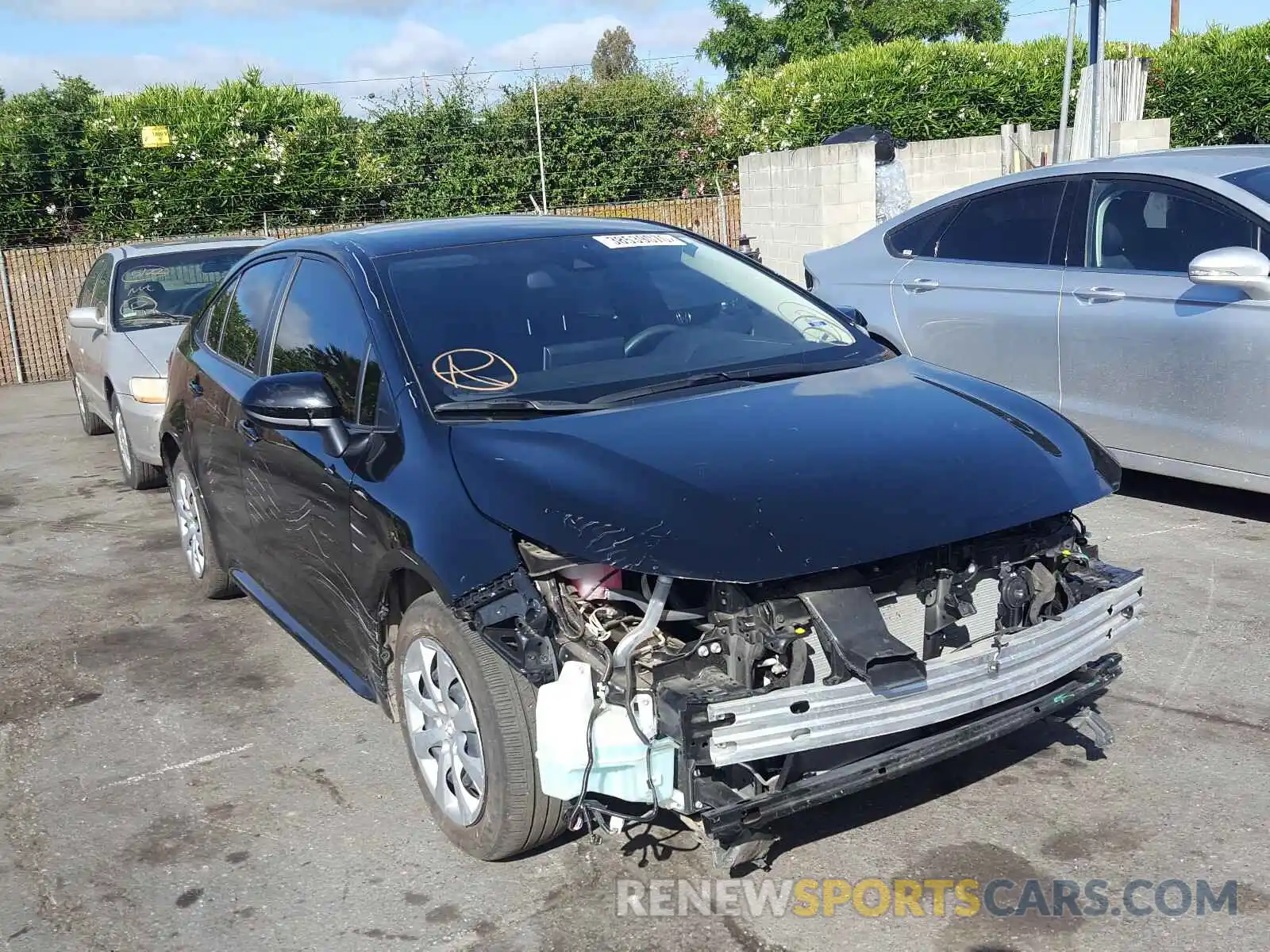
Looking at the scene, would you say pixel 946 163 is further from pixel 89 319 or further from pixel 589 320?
pixel 589 320

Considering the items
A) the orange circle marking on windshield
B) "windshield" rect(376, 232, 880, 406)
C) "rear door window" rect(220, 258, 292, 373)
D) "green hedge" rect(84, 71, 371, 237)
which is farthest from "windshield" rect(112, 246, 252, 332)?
"green hedge" rect(84, 71, 371, 237)

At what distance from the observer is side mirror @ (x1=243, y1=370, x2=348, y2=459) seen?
3902mm

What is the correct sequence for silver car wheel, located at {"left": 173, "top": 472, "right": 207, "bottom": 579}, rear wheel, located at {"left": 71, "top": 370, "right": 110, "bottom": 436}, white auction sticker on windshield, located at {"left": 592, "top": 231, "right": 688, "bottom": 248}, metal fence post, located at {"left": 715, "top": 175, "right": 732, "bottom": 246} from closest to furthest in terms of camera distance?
white auction sticker on windshield, located at {"left": 592, "top": 231, "right": 688, "bottom": 248}
silver car wheel, located at {"left": 173, "top": 472, "right": 207, "bottom": 579}
rear wheel, located at {"left": 71, "top": 370, "right": 110, "bottom": 436}
metal fence post, located at {"left": 715, "top": 175, "right": 732, "bottom": 246}

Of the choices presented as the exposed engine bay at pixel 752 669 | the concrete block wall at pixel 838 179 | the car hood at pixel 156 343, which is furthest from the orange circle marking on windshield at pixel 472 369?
the concrete block wall at pixel 838 179

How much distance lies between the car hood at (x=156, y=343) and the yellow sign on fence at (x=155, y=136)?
333 inches

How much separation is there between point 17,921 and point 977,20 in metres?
53.2

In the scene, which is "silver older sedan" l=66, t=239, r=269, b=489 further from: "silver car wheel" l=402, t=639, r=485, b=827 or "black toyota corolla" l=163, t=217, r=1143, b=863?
"silver car wheel" l=402, t=639, r=485, b=827

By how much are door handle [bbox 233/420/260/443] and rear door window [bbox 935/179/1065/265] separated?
13.4ft

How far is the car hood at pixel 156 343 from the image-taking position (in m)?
8.24

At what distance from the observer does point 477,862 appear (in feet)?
11.8

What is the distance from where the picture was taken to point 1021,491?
3398 mm

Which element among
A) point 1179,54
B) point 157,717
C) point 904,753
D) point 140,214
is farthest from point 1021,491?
point 1179,54

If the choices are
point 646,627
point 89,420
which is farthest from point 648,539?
point 89,420

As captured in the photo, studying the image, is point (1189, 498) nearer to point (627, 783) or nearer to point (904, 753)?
point (904, 753)
